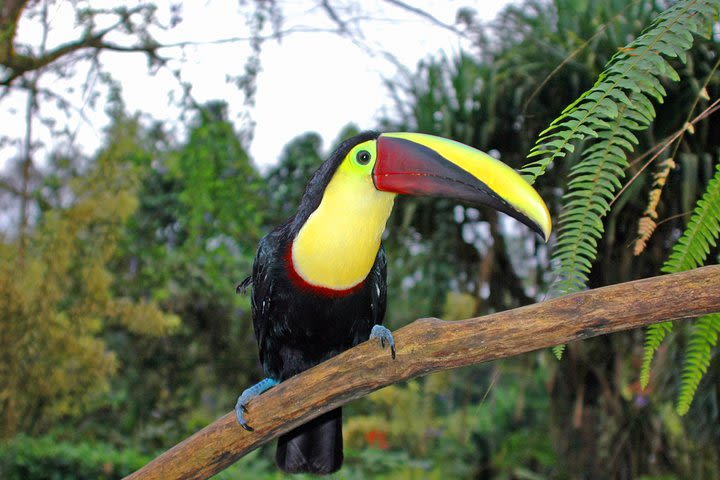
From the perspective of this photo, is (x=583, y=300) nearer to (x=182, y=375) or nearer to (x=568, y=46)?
(x=568, y=46)

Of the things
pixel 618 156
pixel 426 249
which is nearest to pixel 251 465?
pixel 426 249

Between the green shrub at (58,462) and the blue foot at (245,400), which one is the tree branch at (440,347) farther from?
the green shrub at (58,462)

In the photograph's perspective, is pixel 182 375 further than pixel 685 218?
Yes

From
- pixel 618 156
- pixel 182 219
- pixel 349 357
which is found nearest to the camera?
pixel 618 156

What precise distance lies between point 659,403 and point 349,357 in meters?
2.50

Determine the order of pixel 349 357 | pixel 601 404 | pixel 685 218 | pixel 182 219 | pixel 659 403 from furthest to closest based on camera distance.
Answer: pixel 182 219 < pixel 601 404 < pixel 659 403 < pixel 685 218 < pixel 349 357

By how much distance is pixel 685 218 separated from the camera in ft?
8.32

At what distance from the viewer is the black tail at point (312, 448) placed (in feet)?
6.49

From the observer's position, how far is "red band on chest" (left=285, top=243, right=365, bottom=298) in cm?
179

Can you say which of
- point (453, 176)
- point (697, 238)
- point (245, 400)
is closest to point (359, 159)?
point (453, 176)

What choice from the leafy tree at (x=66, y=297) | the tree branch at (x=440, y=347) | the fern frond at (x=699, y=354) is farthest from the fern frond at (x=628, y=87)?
the leafy tree at (x=66, y=297)

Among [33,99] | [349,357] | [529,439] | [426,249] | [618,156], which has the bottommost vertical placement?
[529,439]

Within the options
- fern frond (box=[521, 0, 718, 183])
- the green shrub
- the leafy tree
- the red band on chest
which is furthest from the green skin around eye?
the green shrub

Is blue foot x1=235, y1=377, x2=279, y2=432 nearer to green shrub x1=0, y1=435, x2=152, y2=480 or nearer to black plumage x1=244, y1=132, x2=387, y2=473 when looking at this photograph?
black plumage x1=244, y1=132, x2=387, y2=473
